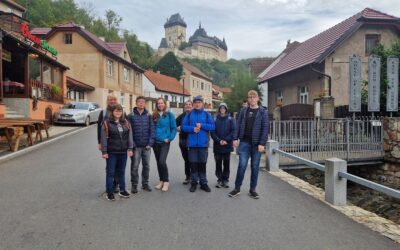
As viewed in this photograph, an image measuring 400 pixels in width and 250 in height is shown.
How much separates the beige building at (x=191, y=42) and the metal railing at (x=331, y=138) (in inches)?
5427

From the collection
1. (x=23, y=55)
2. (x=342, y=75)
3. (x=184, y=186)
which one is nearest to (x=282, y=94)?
(x=342, y=75)

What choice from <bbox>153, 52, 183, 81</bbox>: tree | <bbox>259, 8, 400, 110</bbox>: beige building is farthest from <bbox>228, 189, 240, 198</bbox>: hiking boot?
<bbox>153, 52, 183, 81</bbox>: tree

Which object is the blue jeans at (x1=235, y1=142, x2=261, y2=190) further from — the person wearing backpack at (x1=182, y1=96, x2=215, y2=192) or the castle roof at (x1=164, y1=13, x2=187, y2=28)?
the castle roof at (x1=164, y1=13, x2=187, y2=28)

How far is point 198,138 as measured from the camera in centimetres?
653

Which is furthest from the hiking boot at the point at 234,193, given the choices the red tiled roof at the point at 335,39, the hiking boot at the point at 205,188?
the red tiled roof at the point at 335,39

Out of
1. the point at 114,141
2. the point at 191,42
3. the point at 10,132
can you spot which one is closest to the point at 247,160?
the point at 114,141

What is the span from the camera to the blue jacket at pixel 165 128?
21.4 ft

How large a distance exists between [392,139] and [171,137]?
9243 mm

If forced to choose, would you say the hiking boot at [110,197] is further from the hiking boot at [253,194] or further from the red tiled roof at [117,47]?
the red tiled roof at [117,47]

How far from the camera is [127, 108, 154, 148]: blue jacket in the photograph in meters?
6.27

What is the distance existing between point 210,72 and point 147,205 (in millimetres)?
119027

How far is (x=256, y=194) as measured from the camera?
6.25 metres

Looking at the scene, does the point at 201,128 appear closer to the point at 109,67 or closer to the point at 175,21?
the point at 109,67

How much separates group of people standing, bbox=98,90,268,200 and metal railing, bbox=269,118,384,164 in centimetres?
595
